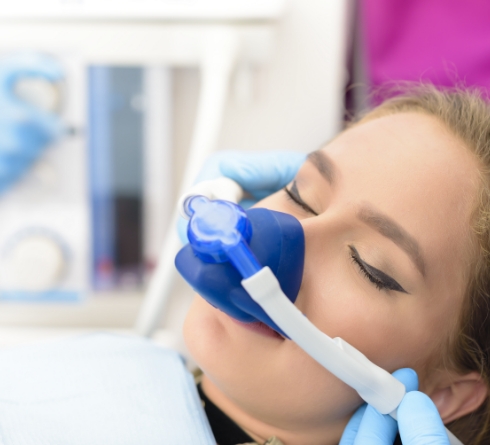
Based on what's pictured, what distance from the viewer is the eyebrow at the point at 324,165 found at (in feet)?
2.46

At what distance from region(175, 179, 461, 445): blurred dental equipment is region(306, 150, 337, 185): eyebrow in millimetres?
113

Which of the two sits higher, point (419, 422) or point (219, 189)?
point (219, 189)

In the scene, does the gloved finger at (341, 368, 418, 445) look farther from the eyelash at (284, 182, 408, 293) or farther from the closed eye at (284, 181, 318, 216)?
the closed eye at (284, 181, 318, 216)

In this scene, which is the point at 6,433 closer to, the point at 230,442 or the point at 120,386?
the point at 120,386

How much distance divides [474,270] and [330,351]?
26 cm

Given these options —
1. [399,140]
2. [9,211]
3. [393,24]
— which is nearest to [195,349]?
[399,140]

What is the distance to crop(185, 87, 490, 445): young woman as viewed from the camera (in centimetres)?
70

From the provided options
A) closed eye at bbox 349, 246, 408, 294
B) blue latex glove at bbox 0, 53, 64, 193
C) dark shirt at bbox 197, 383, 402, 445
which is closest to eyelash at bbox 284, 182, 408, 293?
closed eye at bbox 349, 246, 408, 294

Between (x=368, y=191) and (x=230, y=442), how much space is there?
0.40m

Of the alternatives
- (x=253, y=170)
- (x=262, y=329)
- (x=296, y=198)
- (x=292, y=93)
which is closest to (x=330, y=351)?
(x=262, y=329)

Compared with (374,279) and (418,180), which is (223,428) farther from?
(418,180)

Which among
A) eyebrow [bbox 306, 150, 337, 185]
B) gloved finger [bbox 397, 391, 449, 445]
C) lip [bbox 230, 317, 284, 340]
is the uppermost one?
eyebrow [bbox 306, 150, 337, 185]

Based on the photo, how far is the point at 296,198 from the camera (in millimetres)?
790

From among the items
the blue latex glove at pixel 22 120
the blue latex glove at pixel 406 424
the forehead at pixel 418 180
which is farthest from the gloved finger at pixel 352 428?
the blue latex glove at pixel 22 120
